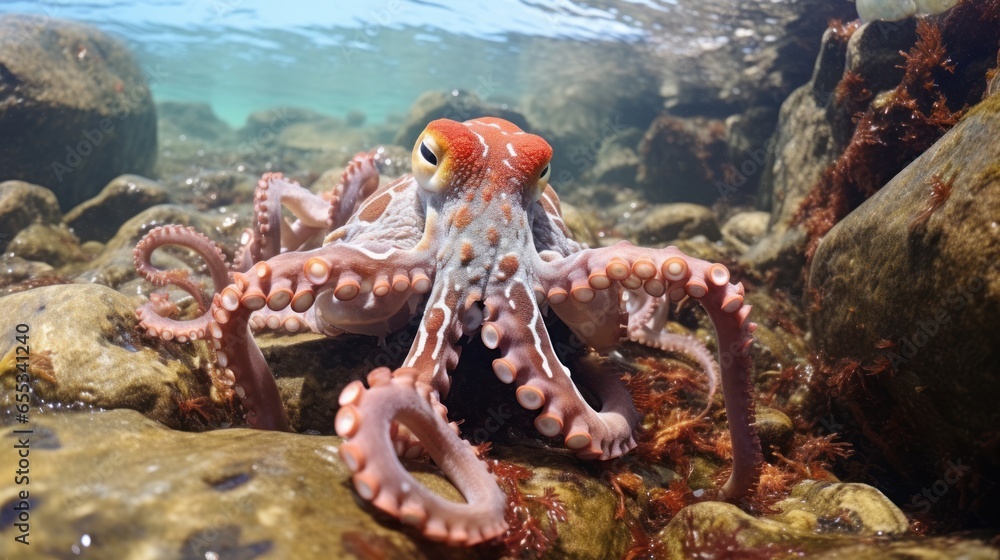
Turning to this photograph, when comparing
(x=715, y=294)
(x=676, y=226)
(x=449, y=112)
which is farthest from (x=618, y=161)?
(x=715, y=294)

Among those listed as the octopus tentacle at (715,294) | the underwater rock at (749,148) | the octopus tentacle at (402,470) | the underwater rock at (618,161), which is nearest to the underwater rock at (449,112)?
the underwater rock at (618,161)

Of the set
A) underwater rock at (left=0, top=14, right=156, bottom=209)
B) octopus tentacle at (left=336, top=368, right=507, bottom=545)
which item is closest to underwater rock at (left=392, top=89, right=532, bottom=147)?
underwater rock at (left=0, top=14, right=156, bottom=209)

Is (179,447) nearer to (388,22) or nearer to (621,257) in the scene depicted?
(621,257)

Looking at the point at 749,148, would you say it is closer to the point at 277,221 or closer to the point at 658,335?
the point at 658,335

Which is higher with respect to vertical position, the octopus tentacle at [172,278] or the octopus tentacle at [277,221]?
the octopus tentacle at [277,221]

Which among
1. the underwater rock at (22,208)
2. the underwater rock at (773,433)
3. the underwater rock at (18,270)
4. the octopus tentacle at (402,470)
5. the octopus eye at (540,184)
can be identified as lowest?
the underwater rock at (18,270)

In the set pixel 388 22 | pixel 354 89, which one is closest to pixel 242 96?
pixel 354 89

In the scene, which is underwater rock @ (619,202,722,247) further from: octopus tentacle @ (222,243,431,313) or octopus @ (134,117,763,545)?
octopus tentacle @ (222,243,431,313)

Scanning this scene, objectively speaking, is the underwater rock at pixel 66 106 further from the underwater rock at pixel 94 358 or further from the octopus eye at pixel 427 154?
the octopus eye at pixel 427 154
